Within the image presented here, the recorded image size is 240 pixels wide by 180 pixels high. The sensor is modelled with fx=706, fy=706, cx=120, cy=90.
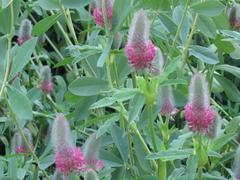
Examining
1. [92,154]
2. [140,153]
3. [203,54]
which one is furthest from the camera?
[203,54]

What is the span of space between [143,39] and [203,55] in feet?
1.13

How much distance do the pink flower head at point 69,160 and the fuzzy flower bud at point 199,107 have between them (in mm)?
176

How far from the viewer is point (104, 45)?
1.26m

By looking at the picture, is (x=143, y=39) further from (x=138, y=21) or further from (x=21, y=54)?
(x=21, y=54)

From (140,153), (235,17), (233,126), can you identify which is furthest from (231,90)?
(140,153)

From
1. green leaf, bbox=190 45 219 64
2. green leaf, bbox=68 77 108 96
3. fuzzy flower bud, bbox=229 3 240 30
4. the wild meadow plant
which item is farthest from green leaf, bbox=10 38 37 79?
fuzzy flower bud, bbox=229 3 240 30

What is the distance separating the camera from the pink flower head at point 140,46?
3.41 feet

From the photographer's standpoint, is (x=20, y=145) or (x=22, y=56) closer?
(x=22, y=56)

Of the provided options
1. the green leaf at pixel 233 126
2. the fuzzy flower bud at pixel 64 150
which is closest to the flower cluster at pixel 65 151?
the fuzzy flower bud at pixel 64 150

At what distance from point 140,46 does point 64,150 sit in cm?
19

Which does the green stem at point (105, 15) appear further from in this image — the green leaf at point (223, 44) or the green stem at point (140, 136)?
the green leaf at point (223, 44)

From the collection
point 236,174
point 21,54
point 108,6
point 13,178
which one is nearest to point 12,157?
point 13,178

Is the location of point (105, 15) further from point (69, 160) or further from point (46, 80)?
point (46, 80)

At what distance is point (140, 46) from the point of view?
3.41 ft
